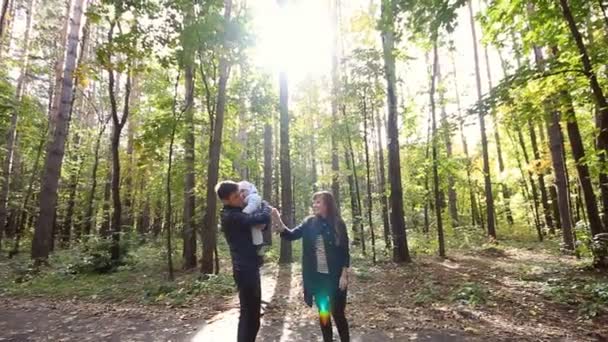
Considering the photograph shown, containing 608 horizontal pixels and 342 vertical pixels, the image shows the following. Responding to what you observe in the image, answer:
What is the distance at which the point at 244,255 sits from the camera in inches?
145

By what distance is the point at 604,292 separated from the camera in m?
6.46

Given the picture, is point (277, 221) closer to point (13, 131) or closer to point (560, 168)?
point (560, 168)

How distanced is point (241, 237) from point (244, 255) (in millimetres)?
172

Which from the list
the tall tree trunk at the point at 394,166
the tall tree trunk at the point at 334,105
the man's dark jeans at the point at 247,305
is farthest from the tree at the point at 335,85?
the man's dark jeans at the point at 247,305

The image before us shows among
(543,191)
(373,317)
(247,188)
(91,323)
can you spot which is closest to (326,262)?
(247,188)

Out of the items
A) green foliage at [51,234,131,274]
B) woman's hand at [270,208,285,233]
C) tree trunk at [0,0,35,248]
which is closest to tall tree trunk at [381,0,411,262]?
woman's hand at [270,208,285,233]

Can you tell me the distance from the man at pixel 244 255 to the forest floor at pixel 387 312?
2.05m

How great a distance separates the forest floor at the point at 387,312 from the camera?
18.2 ft

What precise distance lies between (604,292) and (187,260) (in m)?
10.0

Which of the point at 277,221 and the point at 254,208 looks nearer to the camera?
the point at 254,208

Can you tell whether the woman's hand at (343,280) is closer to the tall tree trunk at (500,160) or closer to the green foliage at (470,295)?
the green foliage at (470,295)

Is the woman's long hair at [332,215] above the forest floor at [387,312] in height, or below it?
above

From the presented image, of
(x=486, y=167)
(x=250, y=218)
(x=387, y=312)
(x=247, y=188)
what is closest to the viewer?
(x=250, y=218)

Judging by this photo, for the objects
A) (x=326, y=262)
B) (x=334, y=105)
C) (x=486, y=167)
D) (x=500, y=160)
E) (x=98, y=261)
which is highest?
(x=334, y=105)
